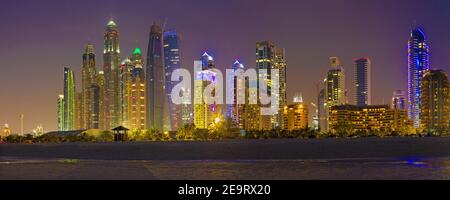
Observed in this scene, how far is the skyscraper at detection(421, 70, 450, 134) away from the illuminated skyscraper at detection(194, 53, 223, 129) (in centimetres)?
5922

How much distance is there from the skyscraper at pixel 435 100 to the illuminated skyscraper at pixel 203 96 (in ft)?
194

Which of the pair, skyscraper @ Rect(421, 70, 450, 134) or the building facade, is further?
skyscraper @ Rect(421, 70, 450, 134)

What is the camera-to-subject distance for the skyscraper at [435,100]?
142 m

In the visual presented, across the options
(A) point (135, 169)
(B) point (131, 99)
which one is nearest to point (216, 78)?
(B) point (131, 99)

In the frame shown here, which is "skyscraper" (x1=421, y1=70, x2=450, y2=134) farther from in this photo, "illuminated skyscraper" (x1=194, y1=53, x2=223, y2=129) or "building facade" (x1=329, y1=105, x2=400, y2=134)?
"illuminated skyscraper" (x1=194, y1=53, x2=223, y2=129)

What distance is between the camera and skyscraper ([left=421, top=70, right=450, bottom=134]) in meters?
142

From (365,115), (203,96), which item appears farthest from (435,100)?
(203,96)

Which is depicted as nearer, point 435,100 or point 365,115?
point 365,115

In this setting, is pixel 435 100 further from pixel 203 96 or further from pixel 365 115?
pixel 203 96

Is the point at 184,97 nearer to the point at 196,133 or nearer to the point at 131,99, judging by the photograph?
the point at 131,99

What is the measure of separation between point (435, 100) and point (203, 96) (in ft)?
225

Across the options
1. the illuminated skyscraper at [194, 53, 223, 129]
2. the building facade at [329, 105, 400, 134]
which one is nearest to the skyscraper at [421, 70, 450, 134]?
the building facade at [329, 105, 400, 134]

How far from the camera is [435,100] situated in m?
145
